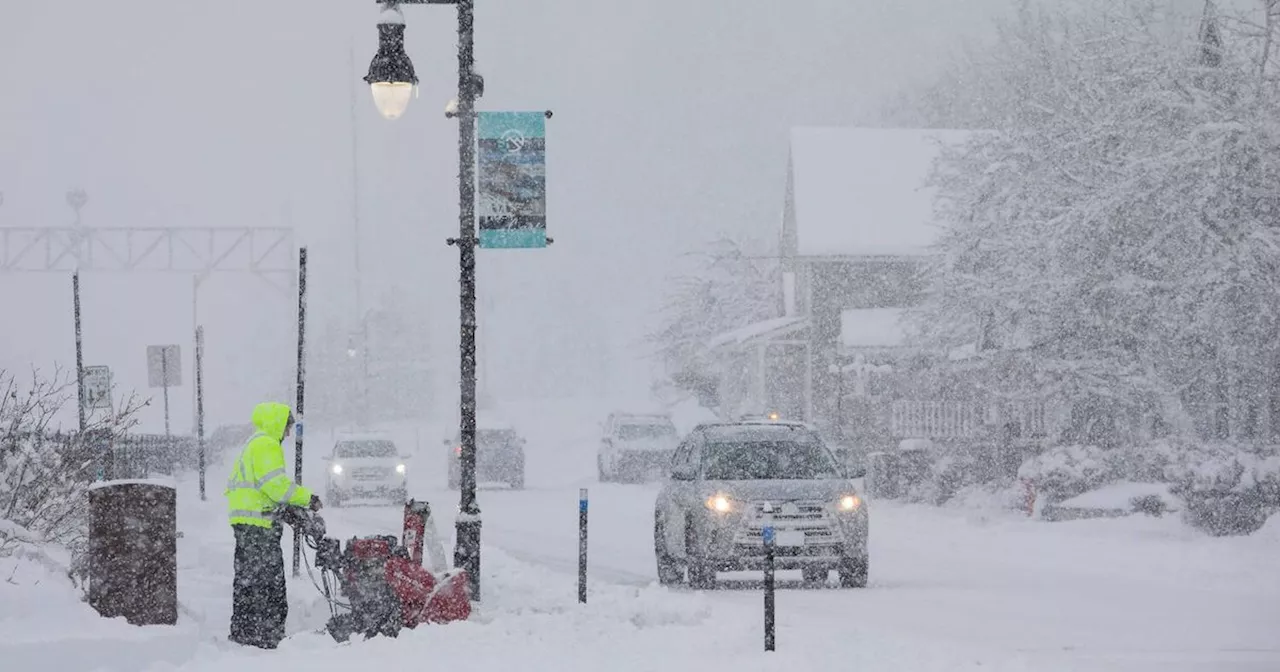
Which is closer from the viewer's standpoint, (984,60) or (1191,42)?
(1191,42)

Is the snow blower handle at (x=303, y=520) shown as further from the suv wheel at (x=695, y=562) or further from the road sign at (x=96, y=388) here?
the road sign at (x=96, y=388)

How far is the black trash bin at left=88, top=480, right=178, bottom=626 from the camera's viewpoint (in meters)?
13.6

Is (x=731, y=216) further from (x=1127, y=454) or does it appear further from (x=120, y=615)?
(x=120, y=615)

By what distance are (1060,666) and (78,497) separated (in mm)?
10402

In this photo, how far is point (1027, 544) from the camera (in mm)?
25719

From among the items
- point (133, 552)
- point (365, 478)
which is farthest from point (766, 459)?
point (365, 478)

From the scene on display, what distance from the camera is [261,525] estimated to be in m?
13.9

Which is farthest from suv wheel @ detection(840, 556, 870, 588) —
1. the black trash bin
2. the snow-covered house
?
the snow-covered house

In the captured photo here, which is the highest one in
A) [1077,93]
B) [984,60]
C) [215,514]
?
[984,60]

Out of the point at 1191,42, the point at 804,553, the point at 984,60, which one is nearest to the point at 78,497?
the point at 804,553

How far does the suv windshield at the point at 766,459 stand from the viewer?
2066 centimetres

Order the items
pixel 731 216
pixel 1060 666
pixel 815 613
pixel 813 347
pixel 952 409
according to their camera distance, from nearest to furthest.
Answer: pixel 1060 666 → pixel 815 613 → pixel 952 409 → pixel 813 347 → pixel 731 216

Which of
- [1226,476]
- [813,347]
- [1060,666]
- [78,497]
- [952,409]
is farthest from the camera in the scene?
[813,347]

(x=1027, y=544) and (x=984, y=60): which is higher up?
(x=984, y=60)
